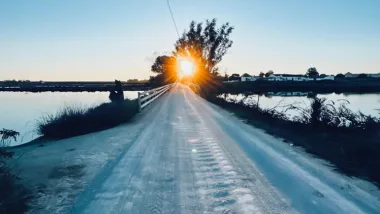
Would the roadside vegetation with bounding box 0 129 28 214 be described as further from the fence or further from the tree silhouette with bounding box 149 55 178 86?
the tree silhouette with bounding box 149 55 178 86

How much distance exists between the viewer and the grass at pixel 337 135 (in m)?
8.34

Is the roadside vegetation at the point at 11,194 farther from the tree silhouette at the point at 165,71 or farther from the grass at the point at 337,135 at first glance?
the tree silhouette at the point at 165,71

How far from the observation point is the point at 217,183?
6.52 meters

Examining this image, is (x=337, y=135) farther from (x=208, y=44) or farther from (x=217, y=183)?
(x=208, y=44)

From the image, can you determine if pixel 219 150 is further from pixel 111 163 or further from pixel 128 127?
pixel 128 127

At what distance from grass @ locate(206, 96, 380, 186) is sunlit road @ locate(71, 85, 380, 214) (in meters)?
0.85

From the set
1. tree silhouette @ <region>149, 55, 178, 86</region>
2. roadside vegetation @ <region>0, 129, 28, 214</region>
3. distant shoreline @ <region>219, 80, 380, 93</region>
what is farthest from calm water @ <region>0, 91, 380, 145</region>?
tree silhouette @ <region>149, 55, 178, 86</region>

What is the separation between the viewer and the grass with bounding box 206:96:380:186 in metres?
8.34

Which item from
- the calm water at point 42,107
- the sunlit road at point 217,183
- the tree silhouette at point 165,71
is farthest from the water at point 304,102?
the tree silhouette at point 165,71

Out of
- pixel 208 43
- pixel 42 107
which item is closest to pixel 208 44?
pixel 208 43

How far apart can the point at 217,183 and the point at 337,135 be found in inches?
298

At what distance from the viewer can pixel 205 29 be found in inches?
2432

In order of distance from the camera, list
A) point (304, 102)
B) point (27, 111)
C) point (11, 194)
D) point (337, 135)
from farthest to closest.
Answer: point (27, 111) → point (304, 102) → point (337, 135) → point (11, 194)

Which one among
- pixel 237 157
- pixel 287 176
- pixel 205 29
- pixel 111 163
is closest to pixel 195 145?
pixel 237 157
